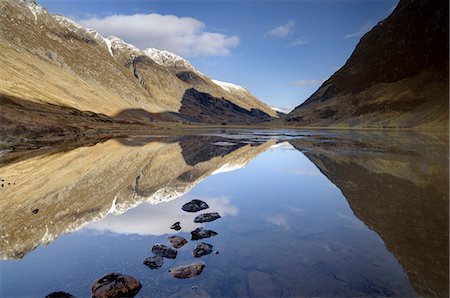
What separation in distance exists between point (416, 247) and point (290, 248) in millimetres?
3967

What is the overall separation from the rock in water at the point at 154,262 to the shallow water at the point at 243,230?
21 centimetres

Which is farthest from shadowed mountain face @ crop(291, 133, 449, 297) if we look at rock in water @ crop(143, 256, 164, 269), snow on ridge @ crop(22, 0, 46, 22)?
snow on ridge @ crop(22, 0, 46, 22)

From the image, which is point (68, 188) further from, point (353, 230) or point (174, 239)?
point (353, 230)

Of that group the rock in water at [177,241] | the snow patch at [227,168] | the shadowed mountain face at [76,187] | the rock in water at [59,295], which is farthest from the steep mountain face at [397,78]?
the rock in water at [59,295]

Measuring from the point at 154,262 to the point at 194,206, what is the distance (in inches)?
280

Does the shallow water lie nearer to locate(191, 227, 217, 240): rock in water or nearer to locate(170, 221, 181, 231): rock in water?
locate(170, 221, 181, 231): rock in water

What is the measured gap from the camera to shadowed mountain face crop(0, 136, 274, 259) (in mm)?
14035

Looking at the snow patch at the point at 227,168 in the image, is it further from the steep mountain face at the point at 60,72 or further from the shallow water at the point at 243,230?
the steep mountain face at the point at 60,72

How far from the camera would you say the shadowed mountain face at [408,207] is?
32.6 feet

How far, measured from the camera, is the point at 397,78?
412ft

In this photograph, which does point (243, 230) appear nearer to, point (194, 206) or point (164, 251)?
point (164, 251)

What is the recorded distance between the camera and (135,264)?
34.0 feet

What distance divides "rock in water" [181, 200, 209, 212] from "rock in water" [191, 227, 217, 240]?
3837 mm

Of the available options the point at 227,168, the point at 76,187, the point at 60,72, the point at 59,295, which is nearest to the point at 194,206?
the point at 76,187
